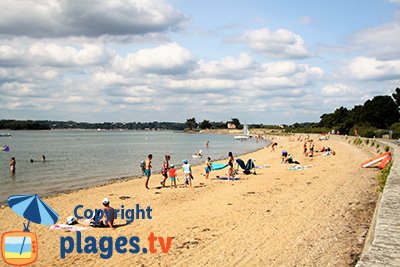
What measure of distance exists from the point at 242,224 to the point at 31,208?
18.8 ft

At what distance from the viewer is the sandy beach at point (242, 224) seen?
24.7ft

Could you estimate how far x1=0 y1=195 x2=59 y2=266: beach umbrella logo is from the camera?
27.0ft

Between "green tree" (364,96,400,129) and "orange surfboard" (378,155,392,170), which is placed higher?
"green tree" (364,96,400,129)

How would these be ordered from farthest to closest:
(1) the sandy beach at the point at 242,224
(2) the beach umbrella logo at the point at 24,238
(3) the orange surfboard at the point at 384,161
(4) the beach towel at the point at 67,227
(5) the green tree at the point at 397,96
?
1. (5) the green tree at the point at 397,96
2. (3) the orange surfboard at the point at 384,161
3. (4) the beach towel at the point at 67,227
4. (2) the beach umbrella logo at the point at 24,238
5. (1) the sandy beach at the point at 242,224

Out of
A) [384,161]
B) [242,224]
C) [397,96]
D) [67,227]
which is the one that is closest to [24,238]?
[67,227]

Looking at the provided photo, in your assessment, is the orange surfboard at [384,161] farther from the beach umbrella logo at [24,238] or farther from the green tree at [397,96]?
the green tree at [397,96]

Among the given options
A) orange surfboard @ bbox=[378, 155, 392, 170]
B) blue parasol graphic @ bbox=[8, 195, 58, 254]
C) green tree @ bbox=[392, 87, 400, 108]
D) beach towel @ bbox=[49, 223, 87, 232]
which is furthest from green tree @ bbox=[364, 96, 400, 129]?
blue parasol graphic @ bbox=[8, 195, 58, 254]

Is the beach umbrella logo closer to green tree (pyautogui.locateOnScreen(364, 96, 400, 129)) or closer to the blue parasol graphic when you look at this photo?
the blue parasol graphic

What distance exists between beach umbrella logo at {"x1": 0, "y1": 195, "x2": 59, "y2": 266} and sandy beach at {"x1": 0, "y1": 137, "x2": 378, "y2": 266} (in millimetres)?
329

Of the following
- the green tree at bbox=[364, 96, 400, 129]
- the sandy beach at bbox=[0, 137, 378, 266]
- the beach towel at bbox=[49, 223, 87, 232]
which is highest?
the green tree at bbox=[364, 96, 400, 129]

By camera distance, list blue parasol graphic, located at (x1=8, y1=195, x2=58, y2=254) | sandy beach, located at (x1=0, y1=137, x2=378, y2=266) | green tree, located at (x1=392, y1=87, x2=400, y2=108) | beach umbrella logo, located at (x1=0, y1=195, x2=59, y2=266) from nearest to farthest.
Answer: sandy beach, located at (x1=0, y1=137, x2=378, y2=266) → beach umbrella logo, located at (x1=0, y1=195, x2=59, y2=266) → blue parasol graphic, located at (x1=8, y1=195, x2=58, y2=254) → green tree, located at (x1=392, y1=87, x2=400, y2=108)

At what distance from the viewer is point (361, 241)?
7734 mm

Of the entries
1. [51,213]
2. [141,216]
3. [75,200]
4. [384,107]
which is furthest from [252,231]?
[384,107]

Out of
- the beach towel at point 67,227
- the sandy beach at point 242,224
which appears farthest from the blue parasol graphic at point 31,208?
the beach towel at point 67,227
